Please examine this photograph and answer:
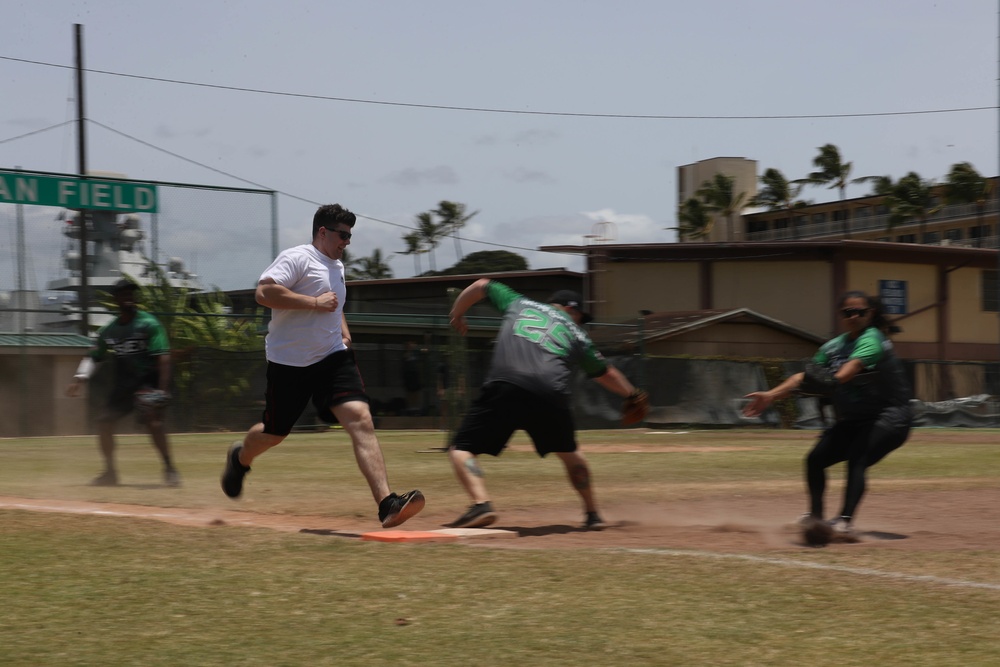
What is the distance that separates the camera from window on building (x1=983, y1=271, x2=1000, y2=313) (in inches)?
1612

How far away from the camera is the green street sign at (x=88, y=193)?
19.3 metres

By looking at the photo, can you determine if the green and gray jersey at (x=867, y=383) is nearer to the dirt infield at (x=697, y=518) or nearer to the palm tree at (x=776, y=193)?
the dirt infield at (x=697, y=518)

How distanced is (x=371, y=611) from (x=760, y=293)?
34832 millimetres

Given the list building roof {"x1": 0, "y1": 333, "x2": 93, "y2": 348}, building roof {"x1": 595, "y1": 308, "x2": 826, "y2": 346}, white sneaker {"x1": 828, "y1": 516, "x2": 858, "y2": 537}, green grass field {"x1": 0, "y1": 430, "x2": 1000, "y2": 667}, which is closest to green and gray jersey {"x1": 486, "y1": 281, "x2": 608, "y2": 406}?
green grass field {"x1": 0, "y1": 430, "x2": 1000, "y2": 667}

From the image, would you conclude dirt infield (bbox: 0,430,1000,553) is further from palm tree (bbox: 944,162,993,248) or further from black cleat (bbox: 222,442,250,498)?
palm tree (bbox: 944,162,993,248)

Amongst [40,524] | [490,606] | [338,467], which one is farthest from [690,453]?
[490,606]

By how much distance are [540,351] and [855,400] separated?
1997 millimetres

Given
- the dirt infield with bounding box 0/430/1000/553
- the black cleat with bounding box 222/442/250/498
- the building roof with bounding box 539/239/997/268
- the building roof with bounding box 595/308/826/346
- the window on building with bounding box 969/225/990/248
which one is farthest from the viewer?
the window on building with bounding box 969/225/990/248

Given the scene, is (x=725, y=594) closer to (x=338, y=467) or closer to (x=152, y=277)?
(x=338, y=467)

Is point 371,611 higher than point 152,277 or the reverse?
the reverse

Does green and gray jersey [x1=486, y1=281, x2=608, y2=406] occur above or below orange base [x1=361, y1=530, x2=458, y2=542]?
above

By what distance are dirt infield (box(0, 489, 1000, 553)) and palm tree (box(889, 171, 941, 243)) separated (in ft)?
180

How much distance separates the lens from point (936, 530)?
301 inches

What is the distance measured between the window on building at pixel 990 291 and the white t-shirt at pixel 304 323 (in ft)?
126
